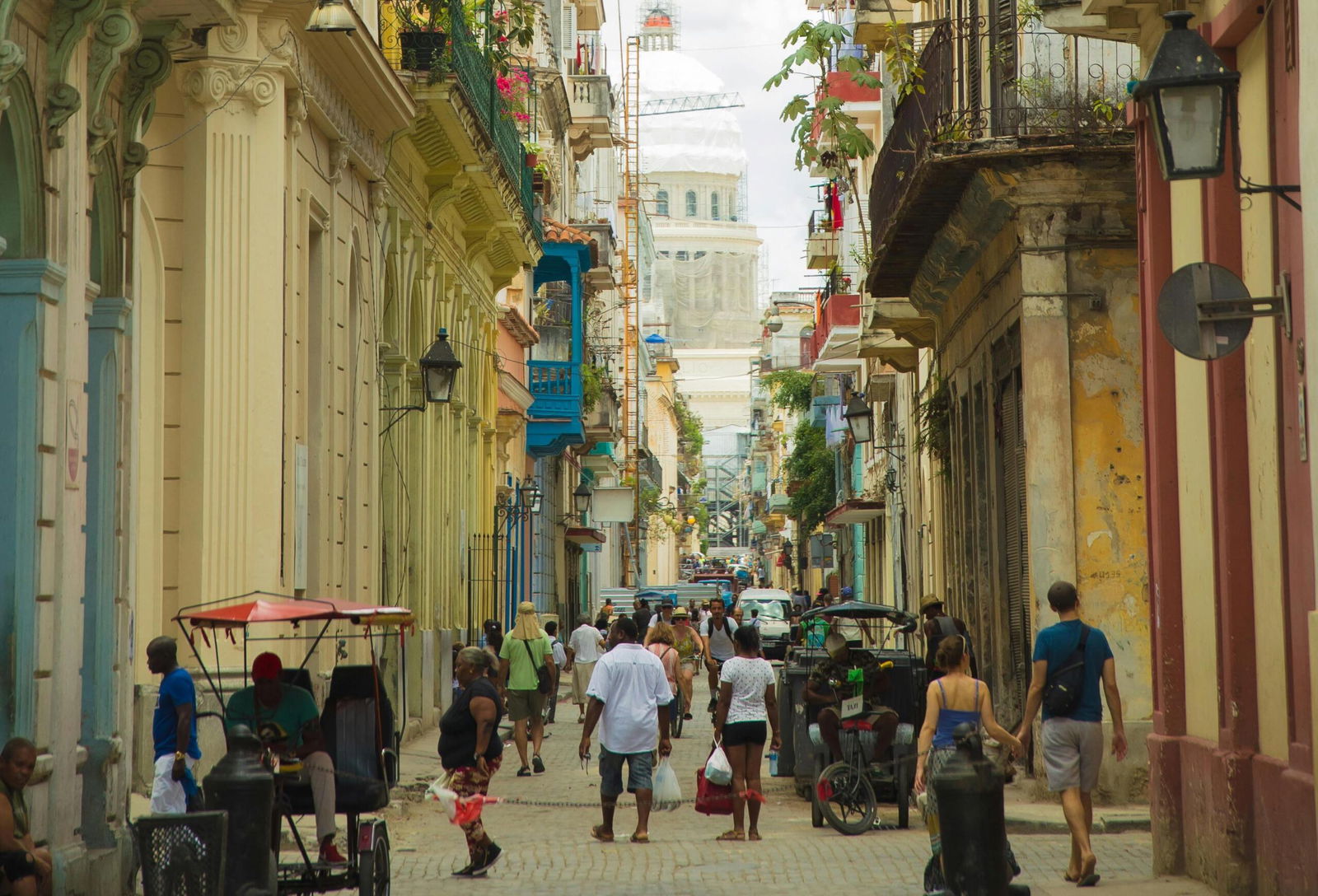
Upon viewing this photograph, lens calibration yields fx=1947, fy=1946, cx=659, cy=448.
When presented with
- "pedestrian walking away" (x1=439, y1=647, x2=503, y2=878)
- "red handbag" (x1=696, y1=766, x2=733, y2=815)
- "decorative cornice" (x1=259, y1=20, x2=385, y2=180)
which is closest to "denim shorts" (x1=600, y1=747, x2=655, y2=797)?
"red handbag" (x1=696, y1=766, x2=733, y2=815)

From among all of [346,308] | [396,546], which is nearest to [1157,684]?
[346,308]

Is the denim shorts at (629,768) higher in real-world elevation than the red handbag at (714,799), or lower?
higher

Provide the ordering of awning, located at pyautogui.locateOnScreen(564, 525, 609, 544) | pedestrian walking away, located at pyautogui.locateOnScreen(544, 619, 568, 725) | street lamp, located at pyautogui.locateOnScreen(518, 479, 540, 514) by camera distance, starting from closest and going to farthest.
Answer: pedestrian walking away, located at pyautogui.locateOnScreen(544, 619, 568, 725), street lamp, located at pyautogui.locateOnScreen(518, 479, 540, 514), awning, located at pyautogui.locateOnScreen(564, 525, 609, 544)

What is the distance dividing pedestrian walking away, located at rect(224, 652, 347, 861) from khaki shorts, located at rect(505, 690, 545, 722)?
8822 millimetres

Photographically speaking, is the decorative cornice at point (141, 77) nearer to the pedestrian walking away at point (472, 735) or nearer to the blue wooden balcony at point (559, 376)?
the pedestrian walking away at point (472, 735)

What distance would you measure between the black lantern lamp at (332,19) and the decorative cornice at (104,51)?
3.68 metres

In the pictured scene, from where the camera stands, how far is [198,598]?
1404cm

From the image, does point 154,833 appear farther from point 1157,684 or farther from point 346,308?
point 346,308

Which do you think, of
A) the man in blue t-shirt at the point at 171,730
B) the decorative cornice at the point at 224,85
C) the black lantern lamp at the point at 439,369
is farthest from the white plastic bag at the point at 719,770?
the black lantern lamp at the point at 439,369

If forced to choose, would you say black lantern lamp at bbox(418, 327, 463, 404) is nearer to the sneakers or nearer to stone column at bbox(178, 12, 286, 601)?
stone column at bbox(178, 12, 286, 601)

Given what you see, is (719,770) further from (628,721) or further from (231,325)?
(231,325)

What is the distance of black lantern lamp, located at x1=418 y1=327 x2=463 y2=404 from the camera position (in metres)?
19.8

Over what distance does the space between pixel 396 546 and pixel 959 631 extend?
7185 millimetres

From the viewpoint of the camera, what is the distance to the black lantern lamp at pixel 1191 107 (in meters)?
8.16
